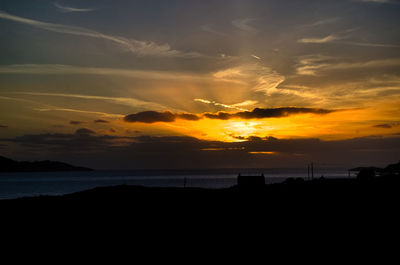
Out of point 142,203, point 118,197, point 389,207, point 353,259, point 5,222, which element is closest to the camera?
point 353,259

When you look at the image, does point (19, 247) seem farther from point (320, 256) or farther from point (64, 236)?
point (320, 256)

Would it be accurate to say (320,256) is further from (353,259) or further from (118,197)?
(118,197)

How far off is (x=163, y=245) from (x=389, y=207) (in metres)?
20.2

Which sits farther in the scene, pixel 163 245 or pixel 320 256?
pixel 163 245

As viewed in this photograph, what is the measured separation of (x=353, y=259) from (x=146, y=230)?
12.7 meters

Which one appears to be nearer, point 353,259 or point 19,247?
point 353,259

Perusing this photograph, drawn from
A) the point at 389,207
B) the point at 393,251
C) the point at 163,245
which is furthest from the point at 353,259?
the point at 389,207

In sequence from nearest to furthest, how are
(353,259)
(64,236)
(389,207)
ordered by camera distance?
(353,259) < (64,236) < (389,207)

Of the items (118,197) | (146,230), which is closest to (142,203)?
(118,197)

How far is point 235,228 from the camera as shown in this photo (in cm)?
2391

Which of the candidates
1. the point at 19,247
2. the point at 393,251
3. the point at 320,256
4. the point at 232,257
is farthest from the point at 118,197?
the point at 393,251

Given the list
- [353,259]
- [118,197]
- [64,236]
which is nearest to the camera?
[353,259]

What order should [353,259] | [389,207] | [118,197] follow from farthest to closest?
[118,197] → [389,207] → [353,259]

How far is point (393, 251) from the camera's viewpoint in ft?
60.0
